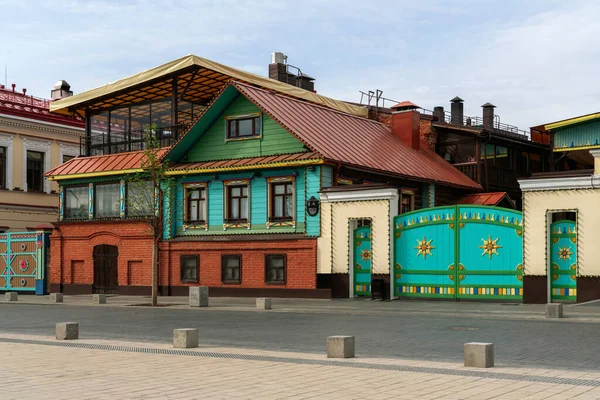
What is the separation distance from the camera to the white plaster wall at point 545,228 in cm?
2167

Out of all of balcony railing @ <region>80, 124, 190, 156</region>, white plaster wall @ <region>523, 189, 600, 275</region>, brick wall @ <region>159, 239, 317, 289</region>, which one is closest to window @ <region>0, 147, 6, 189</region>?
balcony railing @ <region>80, 124, 190, 156</region>

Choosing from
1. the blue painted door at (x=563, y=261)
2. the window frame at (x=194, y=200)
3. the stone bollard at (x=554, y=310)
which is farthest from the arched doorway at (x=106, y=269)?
the stone bollard at (x=554, y=310)

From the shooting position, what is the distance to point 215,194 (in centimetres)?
3081

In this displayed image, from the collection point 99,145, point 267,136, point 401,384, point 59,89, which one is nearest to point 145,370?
point 401,384

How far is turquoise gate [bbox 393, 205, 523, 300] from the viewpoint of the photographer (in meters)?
23.3

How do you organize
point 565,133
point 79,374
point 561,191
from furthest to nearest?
point 565,133, point 561,191, point 79,374

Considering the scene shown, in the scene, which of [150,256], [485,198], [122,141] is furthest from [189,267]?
[485,198]

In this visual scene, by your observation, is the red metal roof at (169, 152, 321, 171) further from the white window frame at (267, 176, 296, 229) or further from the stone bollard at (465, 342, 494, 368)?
the stone bollard at (465, 342, 494, 368)

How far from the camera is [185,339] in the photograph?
43.4ft

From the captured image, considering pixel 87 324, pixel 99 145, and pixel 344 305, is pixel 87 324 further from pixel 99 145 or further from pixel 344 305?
pixel 99 145

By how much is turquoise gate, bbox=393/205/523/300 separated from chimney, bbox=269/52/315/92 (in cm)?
1658

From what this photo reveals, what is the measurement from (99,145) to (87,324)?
1803 cm

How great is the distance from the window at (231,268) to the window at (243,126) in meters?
4.50

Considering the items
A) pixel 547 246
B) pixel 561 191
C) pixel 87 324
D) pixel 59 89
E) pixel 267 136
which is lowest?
pixel 87 324
